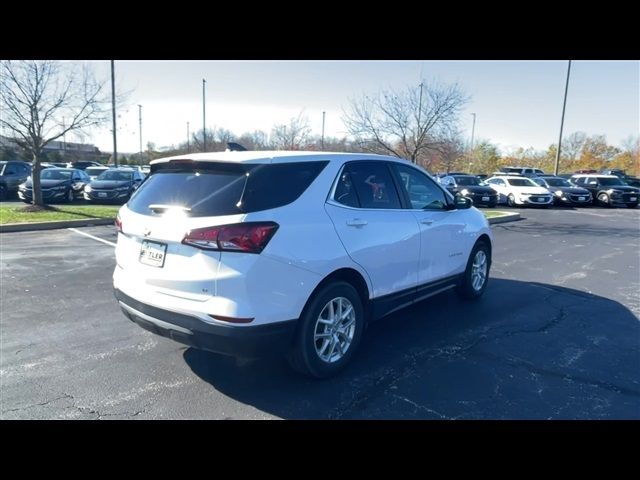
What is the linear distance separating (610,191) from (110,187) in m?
25.8

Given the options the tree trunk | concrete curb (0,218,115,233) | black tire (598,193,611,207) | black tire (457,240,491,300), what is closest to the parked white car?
black tire (598,193,611,207)

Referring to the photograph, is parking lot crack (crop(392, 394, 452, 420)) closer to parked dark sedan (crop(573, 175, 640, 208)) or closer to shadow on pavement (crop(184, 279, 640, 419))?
shadow on pavement (crop(184, 279, 640, 419))

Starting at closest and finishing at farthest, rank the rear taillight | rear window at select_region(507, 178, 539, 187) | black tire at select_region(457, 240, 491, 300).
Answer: the rear taillight
black tire at select_region(457, 240, 491, 300)
rear window at select_region(507, 178, 539, 187)

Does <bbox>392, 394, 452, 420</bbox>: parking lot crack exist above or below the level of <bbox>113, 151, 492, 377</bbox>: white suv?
below

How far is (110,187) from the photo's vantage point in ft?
59.0

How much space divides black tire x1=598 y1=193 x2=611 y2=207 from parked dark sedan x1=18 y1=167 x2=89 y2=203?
2720 cm

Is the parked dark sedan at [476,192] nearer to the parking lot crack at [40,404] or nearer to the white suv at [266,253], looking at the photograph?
the white suv at [266,253]

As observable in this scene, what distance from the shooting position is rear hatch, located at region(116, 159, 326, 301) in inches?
117

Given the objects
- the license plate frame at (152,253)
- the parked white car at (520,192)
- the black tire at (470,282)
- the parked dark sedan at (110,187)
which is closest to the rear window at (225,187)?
the license plate frame at (152,253)

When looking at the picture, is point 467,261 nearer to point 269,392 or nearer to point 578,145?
point 269,392

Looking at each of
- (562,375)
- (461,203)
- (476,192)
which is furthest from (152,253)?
(476,192)
